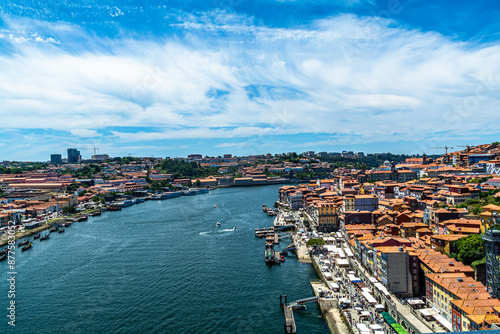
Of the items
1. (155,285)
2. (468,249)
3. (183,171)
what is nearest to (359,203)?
(468,249)

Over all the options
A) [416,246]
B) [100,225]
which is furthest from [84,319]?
[100,225]

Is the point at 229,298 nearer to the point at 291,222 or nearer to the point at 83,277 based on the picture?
the point at 83,277

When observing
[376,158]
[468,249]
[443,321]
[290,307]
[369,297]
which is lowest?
[290,307]

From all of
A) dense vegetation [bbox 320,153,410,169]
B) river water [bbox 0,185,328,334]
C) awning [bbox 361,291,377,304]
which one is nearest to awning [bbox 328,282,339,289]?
river water [bbox 0,185,328,334]

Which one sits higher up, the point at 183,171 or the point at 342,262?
the point at 183,171

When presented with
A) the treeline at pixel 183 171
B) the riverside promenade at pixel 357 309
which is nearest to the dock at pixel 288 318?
the riverside promenade at pixel 357 309

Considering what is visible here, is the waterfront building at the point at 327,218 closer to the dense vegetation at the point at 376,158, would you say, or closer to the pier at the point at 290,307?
the pier at the point at 290,307

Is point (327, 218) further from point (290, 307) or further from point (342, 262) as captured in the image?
point (290, 307)
